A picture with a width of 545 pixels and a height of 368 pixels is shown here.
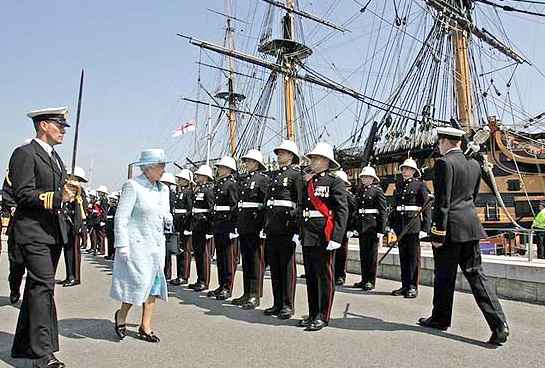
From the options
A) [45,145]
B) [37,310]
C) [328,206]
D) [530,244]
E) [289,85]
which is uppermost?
[289,85]

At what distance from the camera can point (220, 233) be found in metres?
7.16

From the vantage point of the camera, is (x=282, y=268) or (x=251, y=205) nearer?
(x=282, y=268)

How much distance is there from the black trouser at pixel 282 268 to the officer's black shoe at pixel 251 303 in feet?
1.67

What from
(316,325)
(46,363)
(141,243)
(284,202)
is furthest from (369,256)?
(46,363)

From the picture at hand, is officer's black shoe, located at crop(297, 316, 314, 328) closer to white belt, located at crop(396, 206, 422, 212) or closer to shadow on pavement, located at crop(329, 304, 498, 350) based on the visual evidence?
shadow on pavement, located at crop(329, 304, 498, 350)

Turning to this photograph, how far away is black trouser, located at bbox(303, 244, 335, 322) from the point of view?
5.21 meters

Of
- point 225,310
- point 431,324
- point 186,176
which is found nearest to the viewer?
point 431,324

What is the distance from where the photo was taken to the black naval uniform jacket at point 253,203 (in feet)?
21.4

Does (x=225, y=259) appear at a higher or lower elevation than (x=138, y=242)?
lower

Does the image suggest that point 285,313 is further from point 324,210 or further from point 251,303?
point 324,210

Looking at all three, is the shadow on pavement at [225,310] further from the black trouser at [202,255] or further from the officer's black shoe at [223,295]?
the black trouser at [202,255]

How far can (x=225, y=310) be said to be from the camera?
6152mm

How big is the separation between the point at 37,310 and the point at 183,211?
17.5 feet

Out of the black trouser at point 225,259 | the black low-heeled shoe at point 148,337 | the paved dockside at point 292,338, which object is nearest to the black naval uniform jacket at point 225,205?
the black trouser at point 225,259
